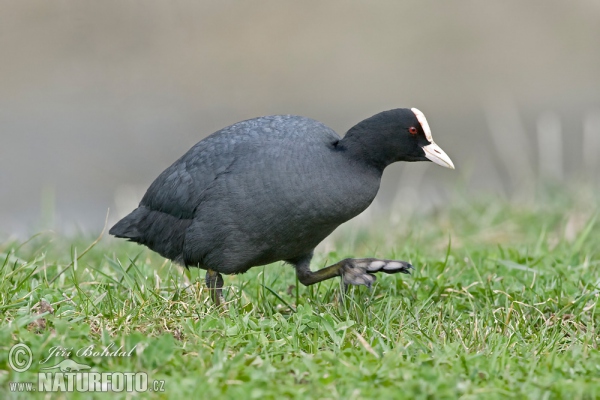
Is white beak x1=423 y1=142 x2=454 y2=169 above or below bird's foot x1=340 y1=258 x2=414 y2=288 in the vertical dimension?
above

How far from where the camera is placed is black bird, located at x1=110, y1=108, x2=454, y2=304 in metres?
4.27

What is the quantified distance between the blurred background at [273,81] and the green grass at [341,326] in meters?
3.76

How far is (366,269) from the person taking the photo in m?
4.48

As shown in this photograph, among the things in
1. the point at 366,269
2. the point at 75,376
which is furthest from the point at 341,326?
the point at 75,376

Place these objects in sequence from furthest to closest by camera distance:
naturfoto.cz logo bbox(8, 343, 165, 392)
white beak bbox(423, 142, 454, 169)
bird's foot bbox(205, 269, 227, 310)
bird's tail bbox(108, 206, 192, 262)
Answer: bird's tail bbox(108, 206, 192, 262)
bird's foot bbox(205, 269, 227, 310)
white beak bbox(423, 142, 454, 169)
naturfoto.cz logo bbox(8, 343, 165, 392)

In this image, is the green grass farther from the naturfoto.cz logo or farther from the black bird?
the black bird

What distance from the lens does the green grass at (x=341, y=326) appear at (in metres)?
3.26

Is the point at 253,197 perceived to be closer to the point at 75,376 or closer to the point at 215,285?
the point at 215,285

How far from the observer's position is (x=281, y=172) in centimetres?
429

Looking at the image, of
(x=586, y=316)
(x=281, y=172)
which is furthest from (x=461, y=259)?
(x=281, y=172)

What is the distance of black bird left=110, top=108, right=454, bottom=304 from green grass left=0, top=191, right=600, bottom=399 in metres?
0.19

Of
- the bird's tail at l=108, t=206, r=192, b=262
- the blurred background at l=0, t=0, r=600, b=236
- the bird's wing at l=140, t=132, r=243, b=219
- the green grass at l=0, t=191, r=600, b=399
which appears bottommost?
the green grass at l=0, t=191, r=600, b=399

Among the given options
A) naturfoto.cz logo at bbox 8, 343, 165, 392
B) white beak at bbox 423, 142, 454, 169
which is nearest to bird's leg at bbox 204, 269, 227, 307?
naturfoto.cz logo at bbox 8, 343, 165, 392

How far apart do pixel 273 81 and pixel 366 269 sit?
7.85 metres
